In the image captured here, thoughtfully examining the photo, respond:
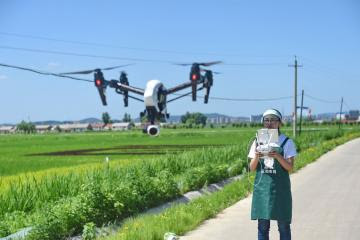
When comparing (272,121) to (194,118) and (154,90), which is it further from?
(194,118)

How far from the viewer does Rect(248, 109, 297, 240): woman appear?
20.5 ft

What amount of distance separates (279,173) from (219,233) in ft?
8.59

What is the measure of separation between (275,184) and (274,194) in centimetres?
11

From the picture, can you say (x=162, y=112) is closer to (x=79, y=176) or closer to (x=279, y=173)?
(x=79, y=176)

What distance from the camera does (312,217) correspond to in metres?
10.0

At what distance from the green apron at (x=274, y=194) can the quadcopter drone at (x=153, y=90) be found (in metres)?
27.3

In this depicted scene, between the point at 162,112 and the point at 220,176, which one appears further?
the point at 162,112

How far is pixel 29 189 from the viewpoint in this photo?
420 inches

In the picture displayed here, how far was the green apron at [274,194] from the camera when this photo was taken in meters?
6.29

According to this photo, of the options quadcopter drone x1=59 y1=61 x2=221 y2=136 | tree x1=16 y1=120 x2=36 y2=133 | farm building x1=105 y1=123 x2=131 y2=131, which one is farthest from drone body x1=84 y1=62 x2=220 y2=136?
tree x1=16 y1=120 x2=36 y2=133

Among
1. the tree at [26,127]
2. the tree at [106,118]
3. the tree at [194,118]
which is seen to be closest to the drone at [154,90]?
the tree at [194,118]

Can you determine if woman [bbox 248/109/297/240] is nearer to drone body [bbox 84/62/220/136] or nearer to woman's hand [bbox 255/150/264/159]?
woman's hand [bbox 255/150/264/159]

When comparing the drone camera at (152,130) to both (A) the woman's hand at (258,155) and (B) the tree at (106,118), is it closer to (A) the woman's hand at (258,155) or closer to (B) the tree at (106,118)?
(A) the woman's hand at (258,155)

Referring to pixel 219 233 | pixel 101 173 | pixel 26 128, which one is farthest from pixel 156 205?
pixel 26 128
